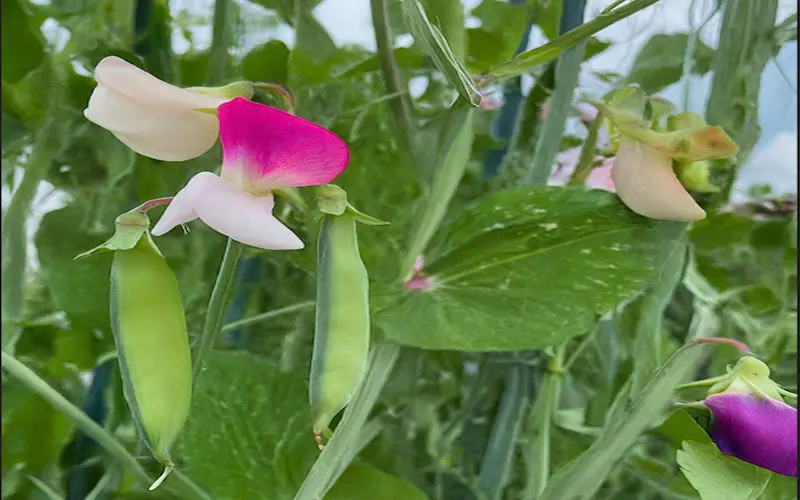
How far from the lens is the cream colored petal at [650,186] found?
10.7 inches

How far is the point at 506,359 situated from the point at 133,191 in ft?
0.71

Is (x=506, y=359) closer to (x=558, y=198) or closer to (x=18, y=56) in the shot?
(x=558, y=198)

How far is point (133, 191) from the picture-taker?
0.41m

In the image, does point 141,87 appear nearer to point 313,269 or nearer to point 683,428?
point 313,269

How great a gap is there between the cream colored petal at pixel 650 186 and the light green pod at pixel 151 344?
17 centimetres

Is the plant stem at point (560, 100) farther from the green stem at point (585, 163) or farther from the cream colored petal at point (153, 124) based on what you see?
the cream colored petal at point (153, 124)

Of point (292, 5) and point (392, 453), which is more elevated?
point (292, 5)

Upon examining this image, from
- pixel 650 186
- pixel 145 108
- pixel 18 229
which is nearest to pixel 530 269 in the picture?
Result: pixel 650 186

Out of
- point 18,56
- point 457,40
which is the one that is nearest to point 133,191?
point 18,56

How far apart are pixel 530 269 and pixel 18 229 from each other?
0.27 meters

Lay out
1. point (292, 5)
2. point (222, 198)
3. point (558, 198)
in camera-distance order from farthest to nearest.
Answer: point (292, 5) → point (558, 198) → point (222, 198)

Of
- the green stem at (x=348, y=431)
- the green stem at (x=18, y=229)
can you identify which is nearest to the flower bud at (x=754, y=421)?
the green stem at (x=348, y=431)

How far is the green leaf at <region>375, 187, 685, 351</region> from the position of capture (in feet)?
0.91

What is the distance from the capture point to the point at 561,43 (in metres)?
0.24
